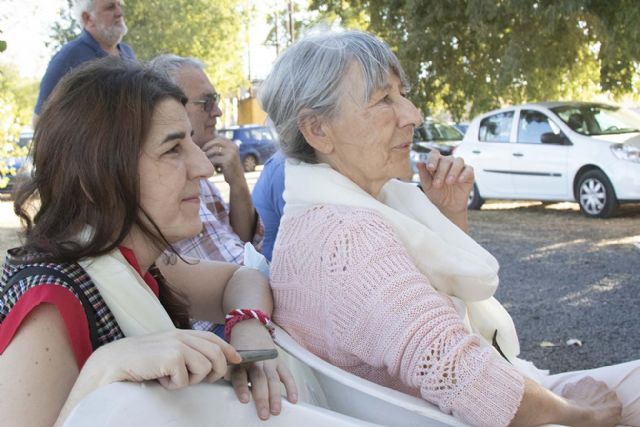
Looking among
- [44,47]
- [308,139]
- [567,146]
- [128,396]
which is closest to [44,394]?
[128,396]

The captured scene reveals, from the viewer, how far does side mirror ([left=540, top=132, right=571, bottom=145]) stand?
36.4 feet

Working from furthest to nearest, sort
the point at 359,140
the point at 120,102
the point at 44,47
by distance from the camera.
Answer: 1. the point at 44,47
2. the point at 359,140
3. the point at 120,102

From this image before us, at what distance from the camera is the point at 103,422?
1.16 meters

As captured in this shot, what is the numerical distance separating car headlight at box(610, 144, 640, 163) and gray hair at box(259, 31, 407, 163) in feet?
29.0

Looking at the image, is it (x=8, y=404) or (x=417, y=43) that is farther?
(x=417, y=43)

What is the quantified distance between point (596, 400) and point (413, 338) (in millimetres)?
670

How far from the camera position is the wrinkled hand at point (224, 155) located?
10.9 ft

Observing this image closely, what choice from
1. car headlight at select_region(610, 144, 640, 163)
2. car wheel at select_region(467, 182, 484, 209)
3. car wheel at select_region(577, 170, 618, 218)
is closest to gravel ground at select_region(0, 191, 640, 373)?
car wheel at select_region(577, 170, 618, 218)

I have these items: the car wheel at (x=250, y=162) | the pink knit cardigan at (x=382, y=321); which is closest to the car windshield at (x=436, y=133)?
the car wheel at (x=250, y=162)

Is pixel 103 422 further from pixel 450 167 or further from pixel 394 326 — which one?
pixel 450 167

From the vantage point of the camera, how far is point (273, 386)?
4.87ft

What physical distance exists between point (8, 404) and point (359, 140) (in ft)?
3.79

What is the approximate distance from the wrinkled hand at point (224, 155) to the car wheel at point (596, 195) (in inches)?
321

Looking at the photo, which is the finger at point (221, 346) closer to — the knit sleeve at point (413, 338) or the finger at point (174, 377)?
the finger at point (174, 377)
